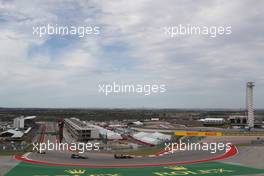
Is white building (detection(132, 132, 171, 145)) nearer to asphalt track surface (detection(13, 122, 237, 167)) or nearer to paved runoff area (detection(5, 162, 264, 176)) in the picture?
asphalt track surface (detection(13, 122, 237, 167))

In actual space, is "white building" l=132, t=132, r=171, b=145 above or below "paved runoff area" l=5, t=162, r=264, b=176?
above

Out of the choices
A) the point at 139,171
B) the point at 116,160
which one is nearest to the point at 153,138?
the point at 116,160

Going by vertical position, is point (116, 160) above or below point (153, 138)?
below

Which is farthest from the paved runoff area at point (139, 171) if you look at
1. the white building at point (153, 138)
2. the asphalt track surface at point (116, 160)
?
the white building at point (153, 138)

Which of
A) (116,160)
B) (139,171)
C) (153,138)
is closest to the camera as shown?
(139,171)

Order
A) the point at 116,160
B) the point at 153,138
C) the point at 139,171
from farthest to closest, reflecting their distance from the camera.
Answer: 1. the point at 153,138
2. the point at 116,160
3. the point at 139,171

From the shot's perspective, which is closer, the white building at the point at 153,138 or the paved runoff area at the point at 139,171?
the paved runoff area at the point at 139,171

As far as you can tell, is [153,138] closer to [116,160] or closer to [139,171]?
[116,160]

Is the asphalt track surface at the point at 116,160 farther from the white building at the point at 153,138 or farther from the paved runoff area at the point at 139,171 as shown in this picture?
the white building at the point at 153,138

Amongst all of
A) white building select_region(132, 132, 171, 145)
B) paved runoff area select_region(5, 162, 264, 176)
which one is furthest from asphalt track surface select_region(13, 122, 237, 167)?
white building select_region(132, 132, 171, 145)
